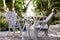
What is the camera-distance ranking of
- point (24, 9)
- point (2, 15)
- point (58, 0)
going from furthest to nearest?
point (58, 0), point (24, 9), point (2, 15)

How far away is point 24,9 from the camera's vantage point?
8516 millimetres

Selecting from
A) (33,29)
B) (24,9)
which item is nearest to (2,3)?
(24,9)

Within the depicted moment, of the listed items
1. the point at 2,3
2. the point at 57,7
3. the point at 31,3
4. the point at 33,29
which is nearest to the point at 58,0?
the point at 57,7

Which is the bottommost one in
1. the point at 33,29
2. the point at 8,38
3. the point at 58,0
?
the point at 8,38

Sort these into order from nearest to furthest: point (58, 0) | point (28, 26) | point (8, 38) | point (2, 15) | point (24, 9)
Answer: point (28, 26) → point (8, 38) → point (2, 15) → point (24, 9) → point (58, 0)

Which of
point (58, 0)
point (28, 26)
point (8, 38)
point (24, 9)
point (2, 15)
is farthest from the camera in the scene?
point (58, 0)

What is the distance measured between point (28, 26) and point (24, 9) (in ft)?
12.1

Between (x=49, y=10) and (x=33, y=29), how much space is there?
380 centimetres

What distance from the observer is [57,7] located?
29.4 ft

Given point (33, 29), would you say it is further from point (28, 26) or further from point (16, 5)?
point (16, 5)

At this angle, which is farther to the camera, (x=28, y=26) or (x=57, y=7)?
(x=57, y=7)

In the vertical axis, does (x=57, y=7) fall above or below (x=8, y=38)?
above

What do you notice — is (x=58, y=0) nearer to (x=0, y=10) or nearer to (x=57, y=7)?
(x=57, y=7)

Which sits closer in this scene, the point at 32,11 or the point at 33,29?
the point at 33,29
